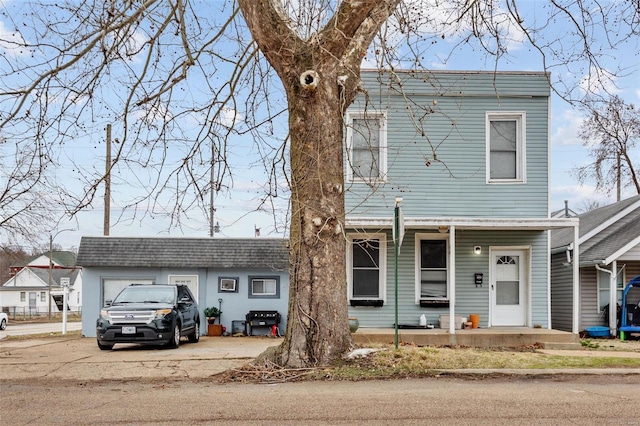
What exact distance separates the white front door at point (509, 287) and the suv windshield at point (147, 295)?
8.40 meters

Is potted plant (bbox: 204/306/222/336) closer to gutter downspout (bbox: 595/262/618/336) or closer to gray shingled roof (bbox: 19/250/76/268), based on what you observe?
gutter downspout (bbox: 595/262/618/336)

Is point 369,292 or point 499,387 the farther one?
point 369,292

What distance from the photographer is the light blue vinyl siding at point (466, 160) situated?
A: 17.5 metres

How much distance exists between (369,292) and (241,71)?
753cm

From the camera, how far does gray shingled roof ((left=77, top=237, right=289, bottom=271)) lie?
2270 centimetres

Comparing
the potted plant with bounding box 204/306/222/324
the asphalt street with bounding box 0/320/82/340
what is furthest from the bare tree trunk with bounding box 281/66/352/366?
the asphalt street with bounding box 0/320/82/340

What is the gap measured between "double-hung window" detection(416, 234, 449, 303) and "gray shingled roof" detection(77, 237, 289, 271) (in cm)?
604

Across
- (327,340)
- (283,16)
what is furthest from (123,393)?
(283,16)

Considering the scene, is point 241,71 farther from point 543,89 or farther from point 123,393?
point 543,89

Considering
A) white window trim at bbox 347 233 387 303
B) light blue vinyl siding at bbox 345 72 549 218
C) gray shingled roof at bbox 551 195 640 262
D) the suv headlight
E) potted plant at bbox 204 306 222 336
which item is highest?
light blue vinyl siding at bbox 345 72 549 218

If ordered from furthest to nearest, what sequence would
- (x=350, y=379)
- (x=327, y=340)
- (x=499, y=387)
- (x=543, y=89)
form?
(x=543, y=89) → (x=327, y=340) → (x=350, y=379) → (x=499, y=387)

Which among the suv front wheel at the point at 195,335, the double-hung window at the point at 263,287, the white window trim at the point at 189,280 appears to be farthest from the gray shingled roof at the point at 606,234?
the white window trim at the point at 189,280

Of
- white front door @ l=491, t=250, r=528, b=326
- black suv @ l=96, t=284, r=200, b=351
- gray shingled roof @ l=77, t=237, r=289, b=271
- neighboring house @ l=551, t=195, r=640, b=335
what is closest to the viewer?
black suv @ l=96, t=284, r=200, b=351

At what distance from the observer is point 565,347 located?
609 inches
